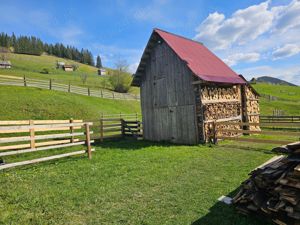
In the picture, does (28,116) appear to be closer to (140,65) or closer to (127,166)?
(140,65)

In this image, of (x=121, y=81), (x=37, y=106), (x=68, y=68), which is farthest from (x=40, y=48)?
(x=37, y=106)

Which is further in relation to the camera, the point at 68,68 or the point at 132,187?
the point at 68,68

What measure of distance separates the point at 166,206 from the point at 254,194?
74.7 inches

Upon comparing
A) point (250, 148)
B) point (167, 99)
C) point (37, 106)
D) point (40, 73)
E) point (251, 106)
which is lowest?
point (250, 148)

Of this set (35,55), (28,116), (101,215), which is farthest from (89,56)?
(101,215)

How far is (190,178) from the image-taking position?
6.96 metres

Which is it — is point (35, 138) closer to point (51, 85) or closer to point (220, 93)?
point (220, 93)

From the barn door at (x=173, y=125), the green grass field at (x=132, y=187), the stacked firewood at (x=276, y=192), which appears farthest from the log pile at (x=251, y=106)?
the stacked firewood at (x=276, y=192)

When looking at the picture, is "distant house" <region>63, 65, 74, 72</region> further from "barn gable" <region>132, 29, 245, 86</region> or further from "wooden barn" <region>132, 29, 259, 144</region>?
"wooden barn" <region>132, 29, 259, 144</region>

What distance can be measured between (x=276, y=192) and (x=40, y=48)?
396 feet

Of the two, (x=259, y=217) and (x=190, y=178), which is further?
(x=190, y=178)

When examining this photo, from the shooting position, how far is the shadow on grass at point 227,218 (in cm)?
430

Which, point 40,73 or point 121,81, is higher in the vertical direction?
point 40,73

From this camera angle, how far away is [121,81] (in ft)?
156
